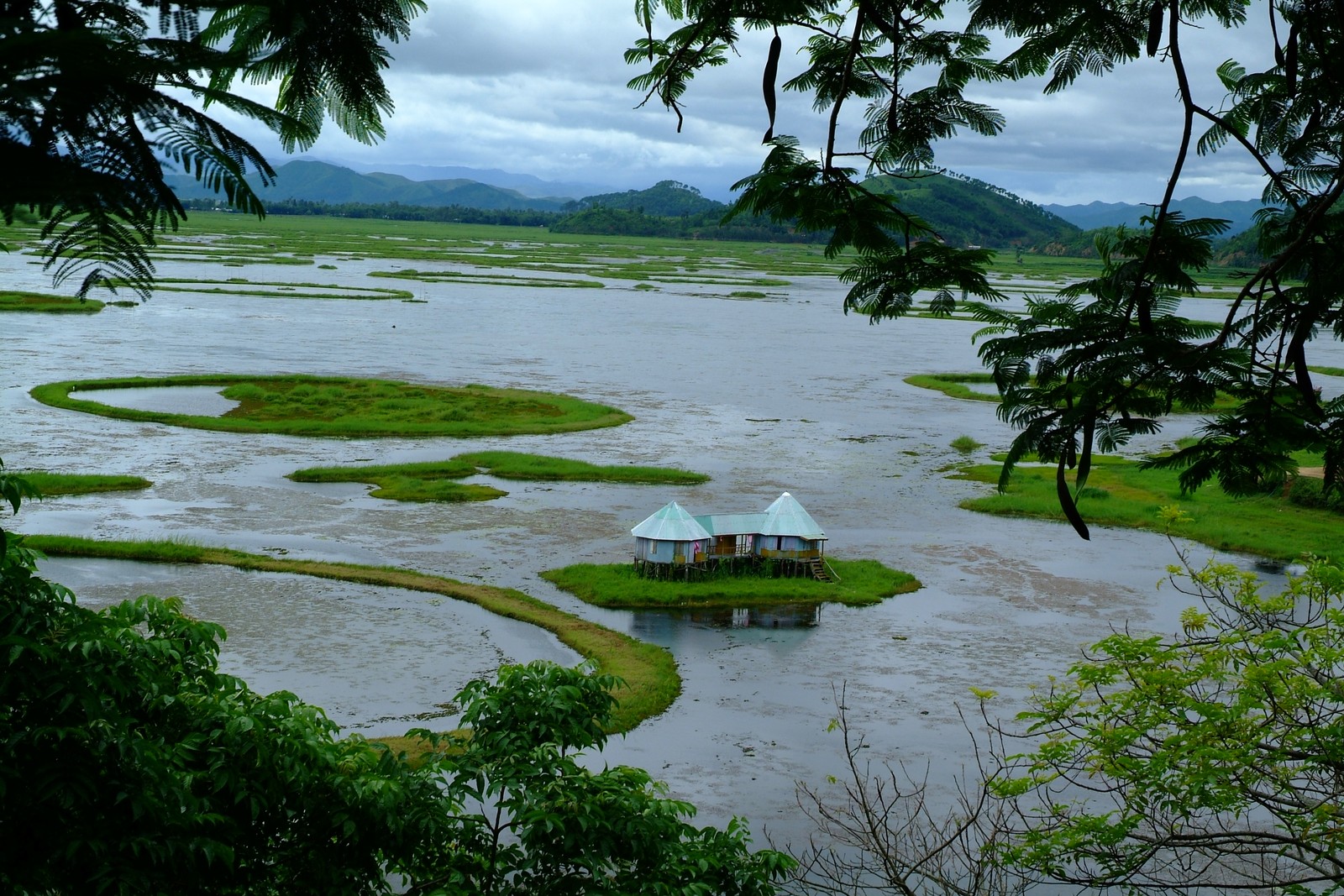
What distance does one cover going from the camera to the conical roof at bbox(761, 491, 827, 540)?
25.6 meters

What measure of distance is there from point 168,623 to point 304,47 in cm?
519

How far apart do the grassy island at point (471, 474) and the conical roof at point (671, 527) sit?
8.16m

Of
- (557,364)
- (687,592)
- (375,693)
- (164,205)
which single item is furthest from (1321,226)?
(557,364)

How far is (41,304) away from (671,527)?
190 ft

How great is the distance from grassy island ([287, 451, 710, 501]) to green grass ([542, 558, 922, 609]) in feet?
24.7

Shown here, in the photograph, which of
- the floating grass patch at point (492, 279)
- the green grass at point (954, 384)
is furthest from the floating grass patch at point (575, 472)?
the floating grass patch at point (492, 279)

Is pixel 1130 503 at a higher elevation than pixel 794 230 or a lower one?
lower

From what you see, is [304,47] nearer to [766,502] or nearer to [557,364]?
[766,502]

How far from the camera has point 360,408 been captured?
43.4m

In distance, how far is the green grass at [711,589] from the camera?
78.8ft

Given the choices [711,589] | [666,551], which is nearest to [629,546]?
[666,551]

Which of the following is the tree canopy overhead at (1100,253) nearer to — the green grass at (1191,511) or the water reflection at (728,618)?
the water reflection at (728,618)

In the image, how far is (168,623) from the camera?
7801 mm

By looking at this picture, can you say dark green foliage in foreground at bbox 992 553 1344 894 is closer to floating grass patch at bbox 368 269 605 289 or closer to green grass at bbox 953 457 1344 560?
green grass at bbox 953 457 1344 560
